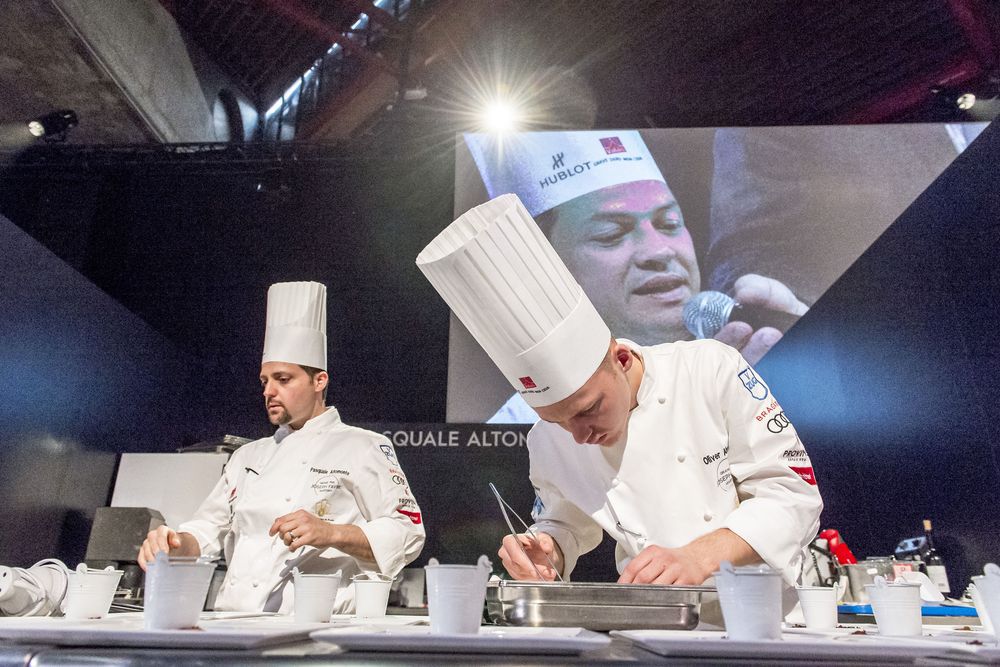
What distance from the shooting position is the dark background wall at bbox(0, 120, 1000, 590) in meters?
2.13

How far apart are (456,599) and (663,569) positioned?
461 mm

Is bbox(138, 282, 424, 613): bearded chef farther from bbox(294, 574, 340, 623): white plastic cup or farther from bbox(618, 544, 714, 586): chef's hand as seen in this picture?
bbox(618, 544, 714, 586): chef's hand

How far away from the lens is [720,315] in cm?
375

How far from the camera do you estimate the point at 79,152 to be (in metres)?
4.62

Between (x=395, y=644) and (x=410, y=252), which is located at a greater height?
(x=410, y=252)

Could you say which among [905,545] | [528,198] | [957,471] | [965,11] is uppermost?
[965,11]

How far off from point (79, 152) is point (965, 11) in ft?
18.0

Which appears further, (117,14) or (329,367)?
(329,367)

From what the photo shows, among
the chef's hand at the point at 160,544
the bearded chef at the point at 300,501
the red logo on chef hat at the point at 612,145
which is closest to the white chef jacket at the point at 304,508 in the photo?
the bearded chef at the point at 300,501

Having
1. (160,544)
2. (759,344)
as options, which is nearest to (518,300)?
(160,544)

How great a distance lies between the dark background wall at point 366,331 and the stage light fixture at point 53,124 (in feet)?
0.95

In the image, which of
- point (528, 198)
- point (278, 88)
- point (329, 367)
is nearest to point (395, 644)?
point (528, 198)

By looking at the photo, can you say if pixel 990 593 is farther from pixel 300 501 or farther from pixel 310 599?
pixel 300 501

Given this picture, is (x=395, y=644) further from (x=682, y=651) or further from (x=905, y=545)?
(x=905, y=545)
